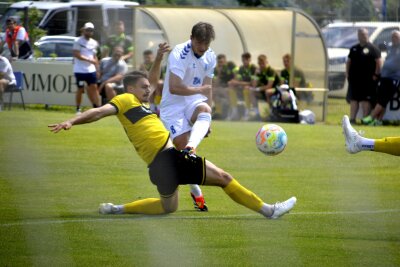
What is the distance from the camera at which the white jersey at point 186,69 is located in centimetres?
1150

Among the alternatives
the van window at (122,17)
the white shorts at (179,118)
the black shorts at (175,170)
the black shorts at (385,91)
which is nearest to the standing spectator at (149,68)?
the van window at (122,17)

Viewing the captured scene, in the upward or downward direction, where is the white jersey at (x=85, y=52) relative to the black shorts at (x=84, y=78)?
upward

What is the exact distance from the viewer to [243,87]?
931 inches

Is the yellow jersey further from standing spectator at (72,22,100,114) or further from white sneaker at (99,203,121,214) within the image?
standing spectator at (72,22,100,114)

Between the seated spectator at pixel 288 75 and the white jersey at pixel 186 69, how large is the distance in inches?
462

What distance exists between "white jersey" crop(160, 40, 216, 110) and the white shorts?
4 cm

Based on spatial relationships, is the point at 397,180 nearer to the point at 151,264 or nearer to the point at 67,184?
the point at 67,184

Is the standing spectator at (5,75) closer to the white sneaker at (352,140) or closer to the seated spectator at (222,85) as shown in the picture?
the seated spectator at (222,85)

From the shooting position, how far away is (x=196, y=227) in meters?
9.71

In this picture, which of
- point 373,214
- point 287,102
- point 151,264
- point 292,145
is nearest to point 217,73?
point 287,102

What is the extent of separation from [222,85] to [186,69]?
40.6 ft

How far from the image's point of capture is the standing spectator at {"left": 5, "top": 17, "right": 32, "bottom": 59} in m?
23.9

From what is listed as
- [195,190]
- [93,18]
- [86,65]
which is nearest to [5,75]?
[86,65]

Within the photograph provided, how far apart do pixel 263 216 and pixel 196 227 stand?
0.92 meters
